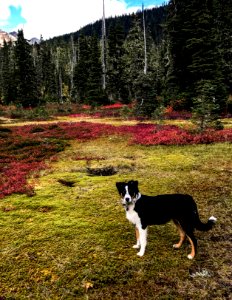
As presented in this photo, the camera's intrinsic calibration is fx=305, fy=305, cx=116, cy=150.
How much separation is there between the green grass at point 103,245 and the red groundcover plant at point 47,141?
1.38m

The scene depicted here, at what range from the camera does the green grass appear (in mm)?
5773

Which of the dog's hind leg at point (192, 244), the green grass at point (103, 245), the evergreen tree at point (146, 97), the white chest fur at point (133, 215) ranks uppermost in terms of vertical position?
the evergreen tree at point (146, 97)

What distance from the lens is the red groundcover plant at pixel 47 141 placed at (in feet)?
45.4

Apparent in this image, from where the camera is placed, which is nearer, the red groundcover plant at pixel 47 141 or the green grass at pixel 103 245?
the green grass at pixel 103 245

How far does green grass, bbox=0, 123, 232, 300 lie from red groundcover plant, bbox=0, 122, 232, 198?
4.51 feet

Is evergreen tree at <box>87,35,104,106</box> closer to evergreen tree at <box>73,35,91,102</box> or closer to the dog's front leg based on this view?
evergreen tree at <box>73,35,91,102</box>

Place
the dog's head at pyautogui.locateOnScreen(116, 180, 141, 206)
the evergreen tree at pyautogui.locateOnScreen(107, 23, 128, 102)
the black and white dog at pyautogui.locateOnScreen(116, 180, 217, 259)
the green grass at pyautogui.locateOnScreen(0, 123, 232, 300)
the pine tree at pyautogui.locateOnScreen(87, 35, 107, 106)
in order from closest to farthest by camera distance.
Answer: the green grass at pyautogui.locateOnScreen(0, 123, 232, 300) → the dog's head at pyautogui.locateOnScreen(116, 180, 141, 206) → the black and white dog at pyautogui.locateOnScreen(116, 180, 217, 259) → the pine tree at pyautogui.locateOnScreen(87, 35, 107, 106) → the evergreen tree at pyautogui.locateOnScreen(107, 23, 128, 102)

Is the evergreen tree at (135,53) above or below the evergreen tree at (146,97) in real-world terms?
above

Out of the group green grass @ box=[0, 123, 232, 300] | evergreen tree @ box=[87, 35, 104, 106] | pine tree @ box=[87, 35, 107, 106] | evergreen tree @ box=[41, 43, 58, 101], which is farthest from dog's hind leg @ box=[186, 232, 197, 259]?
evergreen tree @ box=[41, 43, 58, 101]

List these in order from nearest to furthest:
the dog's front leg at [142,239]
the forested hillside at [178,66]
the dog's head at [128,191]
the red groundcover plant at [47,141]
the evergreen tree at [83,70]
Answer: the dog's head at [128,191]
the dog's front leg at [142,239]
the red groundcover plant at [47,141]
the forested hillside at [178,66]
the evergreen tree at [83,70]

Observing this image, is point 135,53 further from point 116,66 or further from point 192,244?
→ point 192,244

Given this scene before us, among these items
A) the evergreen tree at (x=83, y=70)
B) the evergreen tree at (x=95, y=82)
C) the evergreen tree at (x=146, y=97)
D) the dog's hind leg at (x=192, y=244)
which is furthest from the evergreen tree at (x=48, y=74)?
the dog's hind leg at (x=192, y=244)

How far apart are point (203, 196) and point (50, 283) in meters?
6.18

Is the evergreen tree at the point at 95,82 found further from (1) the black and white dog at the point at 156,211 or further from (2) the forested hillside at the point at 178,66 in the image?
(1) the black and white dog at the point at 156,211
